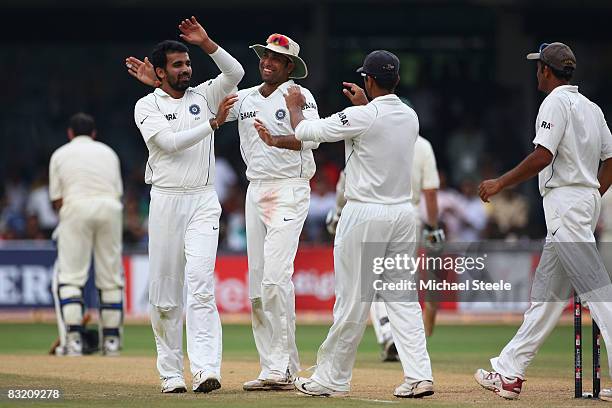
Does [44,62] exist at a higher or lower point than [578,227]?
higher

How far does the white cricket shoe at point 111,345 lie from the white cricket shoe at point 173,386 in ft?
13.1

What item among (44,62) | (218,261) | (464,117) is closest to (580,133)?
(218,261)

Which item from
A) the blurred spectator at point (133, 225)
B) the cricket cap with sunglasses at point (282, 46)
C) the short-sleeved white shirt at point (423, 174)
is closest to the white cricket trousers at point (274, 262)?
the cricket cap with sunglasses at point (282, 46)

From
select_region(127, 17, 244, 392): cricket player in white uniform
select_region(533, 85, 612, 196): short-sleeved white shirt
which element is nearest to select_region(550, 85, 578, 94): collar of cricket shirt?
select_region(533, 85, 612, 196): short-sleeved white shirt

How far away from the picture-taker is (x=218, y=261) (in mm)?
18672

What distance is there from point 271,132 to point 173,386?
206cm

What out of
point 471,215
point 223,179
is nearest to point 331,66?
point 223,179

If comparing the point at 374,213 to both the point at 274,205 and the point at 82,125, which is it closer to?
the point at 274,205

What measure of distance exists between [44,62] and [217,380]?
1770cm

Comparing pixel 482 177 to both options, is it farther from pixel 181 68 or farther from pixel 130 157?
pixel 181 68

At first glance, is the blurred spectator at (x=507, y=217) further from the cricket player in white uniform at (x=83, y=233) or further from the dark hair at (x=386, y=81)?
the dark hair at (x=386, y=81)

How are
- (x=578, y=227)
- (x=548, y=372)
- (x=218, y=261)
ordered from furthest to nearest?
(x=218, y=261) < (x=548, y=372) < (x=578, y=227)

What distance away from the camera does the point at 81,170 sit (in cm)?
1363

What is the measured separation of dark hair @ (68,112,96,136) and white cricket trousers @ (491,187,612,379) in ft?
20.2
